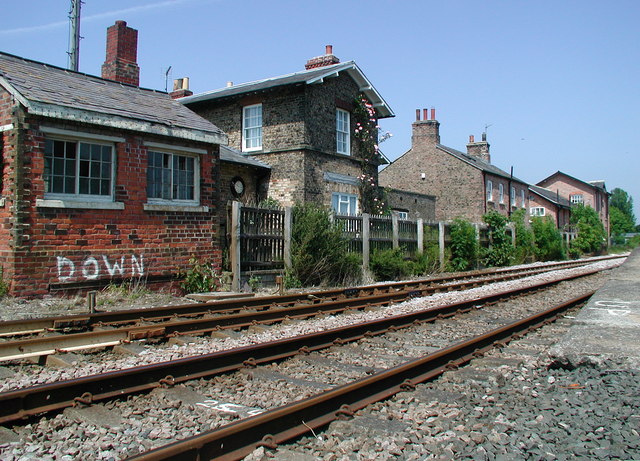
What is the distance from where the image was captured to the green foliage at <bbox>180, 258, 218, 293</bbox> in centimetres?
1203

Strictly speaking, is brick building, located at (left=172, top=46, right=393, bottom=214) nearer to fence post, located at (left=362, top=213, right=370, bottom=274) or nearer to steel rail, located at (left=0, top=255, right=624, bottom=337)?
fence post, located at (left=362, top=213, right=370, bottom=274)

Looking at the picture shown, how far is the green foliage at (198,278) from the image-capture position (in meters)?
12.0

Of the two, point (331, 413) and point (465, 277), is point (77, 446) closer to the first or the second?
point (331, 413)

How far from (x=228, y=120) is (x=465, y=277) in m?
10.9

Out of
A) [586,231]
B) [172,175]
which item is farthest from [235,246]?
[586,231]

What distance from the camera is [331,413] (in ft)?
12.7

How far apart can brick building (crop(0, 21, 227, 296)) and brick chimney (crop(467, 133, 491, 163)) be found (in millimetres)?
35498

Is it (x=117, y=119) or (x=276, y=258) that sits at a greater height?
(x=117, y=119)

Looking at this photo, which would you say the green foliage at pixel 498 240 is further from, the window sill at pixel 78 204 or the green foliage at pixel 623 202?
the green foliage at pixel 623 202

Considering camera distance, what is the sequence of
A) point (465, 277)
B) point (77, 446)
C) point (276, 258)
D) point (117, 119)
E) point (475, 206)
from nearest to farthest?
1. point (77, 446)
2. point (117, 119)
3. point (276, 258)
4. point (465, 277)
5. point (475, 206)

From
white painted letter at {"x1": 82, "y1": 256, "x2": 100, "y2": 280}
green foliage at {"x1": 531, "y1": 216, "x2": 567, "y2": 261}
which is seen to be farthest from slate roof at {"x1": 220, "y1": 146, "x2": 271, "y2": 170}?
green foliage at {"x1": 531, "y1": 216, "x2": 567, "y2": 261}

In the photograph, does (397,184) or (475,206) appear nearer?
(475,206)

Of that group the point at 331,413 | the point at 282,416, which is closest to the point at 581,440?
the point at 331,413

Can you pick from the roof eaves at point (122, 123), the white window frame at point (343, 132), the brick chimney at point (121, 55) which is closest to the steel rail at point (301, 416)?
the roof eaves at point (122, 123)
